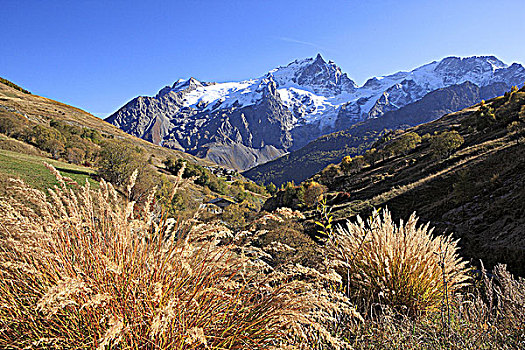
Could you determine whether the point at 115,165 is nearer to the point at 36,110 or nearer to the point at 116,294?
the point at 116,294

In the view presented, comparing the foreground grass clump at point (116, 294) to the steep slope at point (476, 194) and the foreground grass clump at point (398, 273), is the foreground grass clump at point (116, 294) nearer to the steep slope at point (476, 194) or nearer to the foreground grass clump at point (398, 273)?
the foreground grass clump at point (398, 273)

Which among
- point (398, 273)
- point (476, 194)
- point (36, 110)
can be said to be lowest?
point (476, 194)

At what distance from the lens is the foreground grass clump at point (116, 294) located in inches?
61.6

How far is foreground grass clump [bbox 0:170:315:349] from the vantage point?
5.13 ft

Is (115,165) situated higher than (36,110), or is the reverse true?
(36,110)

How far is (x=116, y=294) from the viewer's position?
164 centimetres

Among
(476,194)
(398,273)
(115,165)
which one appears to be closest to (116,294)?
(398,273)

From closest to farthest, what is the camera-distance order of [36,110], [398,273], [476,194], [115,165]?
[398,273] → [476,194] → [115,165] → [36,110]

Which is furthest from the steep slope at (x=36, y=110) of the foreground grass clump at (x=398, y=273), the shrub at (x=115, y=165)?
the foreground grass clump at (x=398, y=273)

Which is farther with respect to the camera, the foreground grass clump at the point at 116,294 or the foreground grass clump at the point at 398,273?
the foreground grass clump at the point at 398,273

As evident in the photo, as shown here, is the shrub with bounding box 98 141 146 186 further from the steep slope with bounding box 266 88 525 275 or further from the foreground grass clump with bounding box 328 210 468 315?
the foreground grass clump with bounding box 328 210 468 315

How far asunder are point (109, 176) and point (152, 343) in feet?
70.6

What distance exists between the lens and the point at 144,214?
195cm

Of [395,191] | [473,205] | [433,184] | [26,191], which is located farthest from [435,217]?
[26,191]
